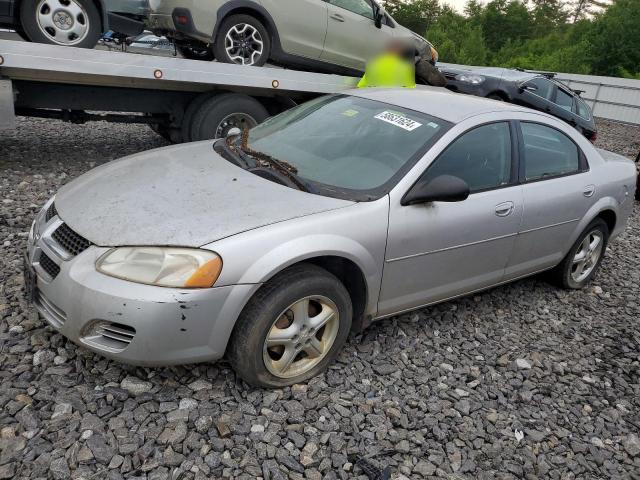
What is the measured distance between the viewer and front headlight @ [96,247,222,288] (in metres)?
2.31

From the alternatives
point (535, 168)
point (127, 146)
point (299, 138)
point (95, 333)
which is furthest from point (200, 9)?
point (95, 333)

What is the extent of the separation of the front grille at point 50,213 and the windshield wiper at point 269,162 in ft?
3.50

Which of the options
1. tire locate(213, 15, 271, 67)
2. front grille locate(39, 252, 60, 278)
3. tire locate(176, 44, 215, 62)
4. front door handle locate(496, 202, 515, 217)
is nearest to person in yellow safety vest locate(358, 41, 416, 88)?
tire locate(213, 15, 271, 67)

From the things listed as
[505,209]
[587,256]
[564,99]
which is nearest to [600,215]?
[587,256]

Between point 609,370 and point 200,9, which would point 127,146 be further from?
point 609,370

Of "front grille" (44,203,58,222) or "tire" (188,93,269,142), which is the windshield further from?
"tire" (188,93,269,142)

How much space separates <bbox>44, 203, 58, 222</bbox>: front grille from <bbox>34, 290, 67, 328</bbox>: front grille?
41cm

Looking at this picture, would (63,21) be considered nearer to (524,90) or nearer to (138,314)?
(138,314)

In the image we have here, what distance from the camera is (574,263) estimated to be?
437cm

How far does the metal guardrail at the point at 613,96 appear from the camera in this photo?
18562mm

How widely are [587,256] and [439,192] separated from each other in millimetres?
2263

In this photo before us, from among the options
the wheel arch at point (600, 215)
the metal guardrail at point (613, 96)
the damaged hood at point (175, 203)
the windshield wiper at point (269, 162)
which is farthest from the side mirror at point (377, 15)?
the metal guardrail at point (613, 96)

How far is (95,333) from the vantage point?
238 cm

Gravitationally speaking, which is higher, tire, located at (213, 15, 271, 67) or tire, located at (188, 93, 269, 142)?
tire, located at (213, 15, 271, 67)
